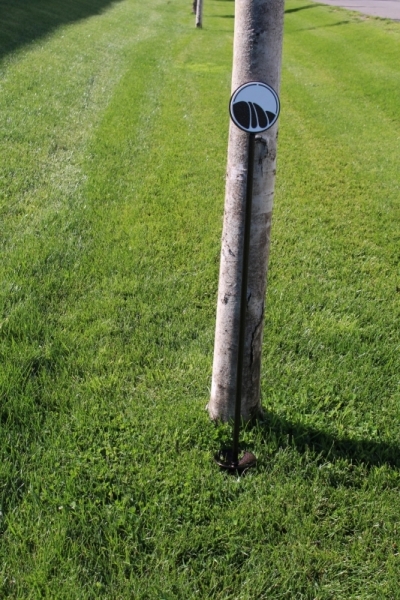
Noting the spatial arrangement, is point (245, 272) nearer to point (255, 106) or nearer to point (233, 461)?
point (255, 106)

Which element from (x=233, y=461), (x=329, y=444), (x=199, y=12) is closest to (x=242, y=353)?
(x=233, y=461)

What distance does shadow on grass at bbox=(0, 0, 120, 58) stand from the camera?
1246 centimetres

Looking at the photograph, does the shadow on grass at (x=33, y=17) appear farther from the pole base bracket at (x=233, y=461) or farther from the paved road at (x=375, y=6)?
the pole base bracket at (x=233, y=461)

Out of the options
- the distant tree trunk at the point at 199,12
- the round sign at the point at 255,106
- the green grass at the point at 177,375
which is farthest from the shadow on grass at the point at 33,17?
the round sign at the point at 255,106

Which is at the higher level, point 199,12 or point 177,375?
point 177,375

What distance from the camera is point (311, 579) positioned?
7.50 ft

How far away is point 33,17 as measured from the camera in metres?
15.4

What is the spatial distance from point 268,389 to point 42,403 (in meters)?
1.20

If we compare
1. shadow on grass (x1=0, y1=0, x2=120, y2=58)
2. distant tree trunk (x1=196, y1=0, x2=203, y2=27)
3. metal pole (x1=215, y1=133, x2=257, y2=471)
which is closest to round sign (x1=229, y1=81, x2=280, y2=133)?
metal pole (x1=215, y1=133, x2=257, y2=471)

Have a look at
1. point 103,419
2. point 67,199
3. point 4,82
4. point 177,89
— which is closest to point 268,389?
point 103,419

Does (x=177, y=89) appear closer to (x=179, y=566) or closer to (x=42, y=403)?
(x=42, y=403)

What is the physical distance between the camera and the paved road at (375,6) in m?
20.8

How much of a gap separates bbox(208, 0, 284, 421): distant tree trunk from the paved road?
1976cm

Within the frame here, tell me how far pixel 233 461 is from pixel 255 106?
1541 mm
